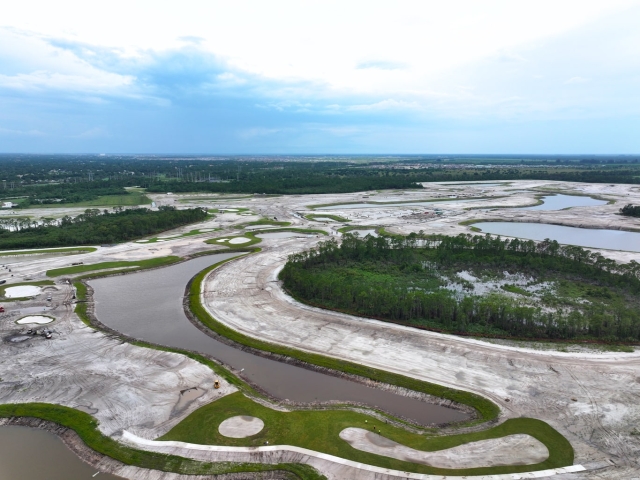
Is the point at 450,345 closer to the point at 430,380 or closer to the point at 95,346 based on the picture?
the point at 430,380

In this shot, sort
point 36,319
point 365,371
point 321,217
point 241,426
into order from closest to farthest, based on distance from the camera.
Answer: point 241,426
point 365,371
point 36,319
point 321,217

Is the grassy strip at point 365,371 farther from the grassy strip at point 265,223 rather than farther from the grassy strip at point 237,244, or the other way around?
the grassy strip at point 265,223

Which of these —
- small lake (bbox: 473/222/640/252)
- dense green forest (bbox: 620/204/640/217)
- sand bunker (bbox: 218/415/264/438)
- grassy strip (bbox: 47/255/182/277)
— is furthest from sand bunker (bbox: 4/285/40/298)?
dense green forest (bbox: 620/204/640/217)

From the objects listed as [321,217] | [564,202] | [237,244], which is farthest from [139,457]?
[564,202]

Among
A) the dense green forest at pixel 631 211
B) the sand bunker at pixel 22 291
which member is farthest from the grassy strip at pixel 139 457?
the dense green forest at pixel 631 211

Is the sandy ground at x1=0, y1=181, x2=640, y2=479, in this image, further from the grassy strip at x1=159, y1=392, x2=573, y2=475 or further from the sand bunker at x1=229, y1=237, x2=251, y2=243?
the sand bunker at x1=229, y1=237, x2=251, y2=243

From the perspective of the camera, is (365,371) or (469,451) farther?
(365,371)

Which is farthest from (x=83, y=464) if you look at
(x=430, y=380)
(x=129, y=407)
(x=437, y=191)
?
(x=437, y=191)

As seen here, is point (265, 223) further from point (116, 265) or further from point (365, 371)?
point (365, 371)
